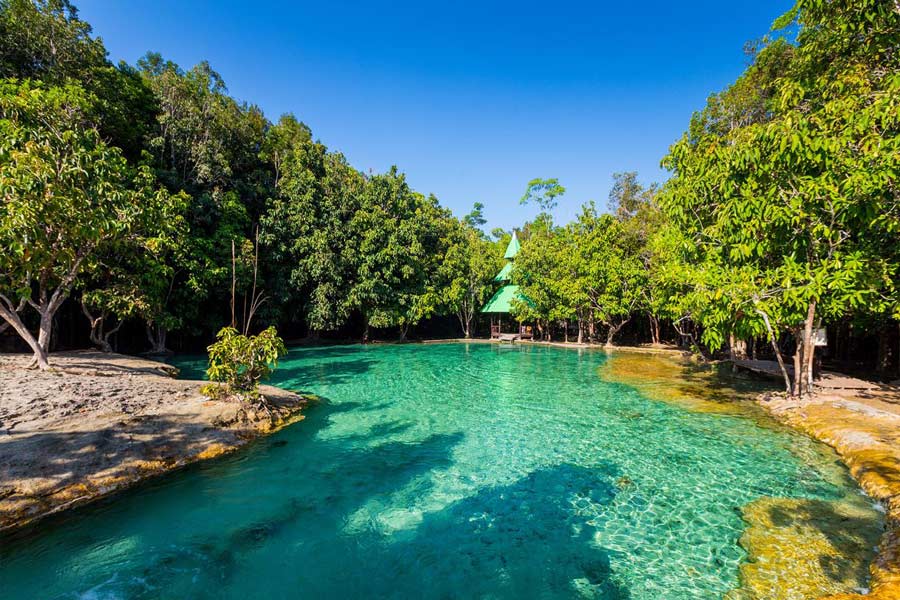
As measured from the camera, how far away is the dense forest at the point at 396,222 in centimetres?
690

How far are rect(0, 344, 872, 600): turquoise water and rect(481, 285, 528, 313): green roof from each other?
58.0 ft

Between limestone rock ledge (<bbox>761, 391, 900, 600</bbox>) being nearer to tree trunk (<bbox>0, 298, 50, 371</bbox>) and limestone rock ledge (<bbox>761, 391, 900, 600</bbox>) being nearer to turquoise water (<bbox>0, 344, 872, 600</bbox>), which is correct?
turquoise water (<bbox>0, 344, 872, 600</bbox>)

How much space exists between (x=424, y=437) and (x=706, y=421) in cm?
615

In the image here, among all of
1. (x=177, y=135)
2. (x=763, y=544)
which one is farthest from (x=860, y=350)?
(x=177, y=135)

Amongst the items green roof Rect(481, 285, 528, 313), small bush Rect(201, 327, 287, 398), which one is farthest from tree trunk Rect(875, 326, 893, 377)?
small bush Rect(201, 327, 287, 398)

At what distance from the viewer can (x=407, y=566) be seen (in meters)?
3.95

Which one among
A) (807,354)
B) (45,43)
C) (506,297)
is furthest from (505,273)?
(45,43)

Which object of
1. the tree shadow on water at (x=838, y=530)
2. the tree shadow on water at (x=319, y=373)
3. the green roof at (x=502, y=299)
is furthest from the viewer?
the green roof at (x=502, y=299)

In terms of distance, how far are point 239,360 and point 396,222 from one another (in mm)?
18538

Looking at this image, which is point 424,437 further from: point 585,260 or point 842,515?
point 585,260

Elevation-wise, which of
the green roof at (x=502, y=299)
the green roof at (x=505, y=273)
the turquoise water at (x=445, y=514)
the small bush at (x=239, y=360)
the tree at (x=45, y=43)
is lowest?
the turquoise water at (x=445, y=514)

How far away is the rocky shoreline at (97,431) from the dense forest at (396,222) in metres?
2.33

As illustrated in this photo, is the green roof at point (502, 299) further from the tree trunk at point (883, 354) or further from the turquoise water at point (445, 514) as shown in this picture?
the turquoise water at point (445, 514)

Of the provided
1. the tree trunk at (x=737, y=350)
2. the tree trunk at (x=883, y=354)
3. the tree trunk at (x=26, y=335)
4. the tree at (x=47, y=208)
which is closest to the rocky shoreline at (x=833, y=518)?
the tree trunk at (x=883, y=354)
